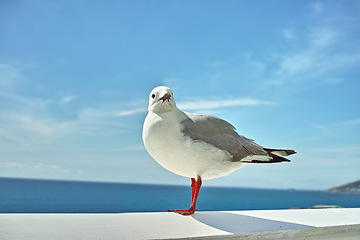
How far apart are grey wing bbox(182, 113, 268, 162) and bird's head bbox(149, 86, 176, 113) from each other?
0.34 ft

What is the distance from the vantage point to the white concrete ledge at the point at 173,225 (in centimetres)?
110

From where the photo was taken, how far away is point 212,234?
121 cm

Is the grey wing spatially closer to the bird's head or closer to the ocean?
the bird's head

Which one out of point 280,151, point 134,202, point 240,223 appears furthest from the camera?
point 134,202

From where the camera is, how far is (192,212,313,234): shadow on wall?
51.8 inches

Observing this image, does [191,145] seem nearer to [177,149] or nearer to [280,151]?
[177,149]

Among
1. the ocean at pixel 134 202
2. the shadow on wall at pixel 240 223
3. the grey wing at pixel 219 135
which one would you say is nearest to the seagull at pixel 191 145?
Answer: the grey wing at pixel 219 135

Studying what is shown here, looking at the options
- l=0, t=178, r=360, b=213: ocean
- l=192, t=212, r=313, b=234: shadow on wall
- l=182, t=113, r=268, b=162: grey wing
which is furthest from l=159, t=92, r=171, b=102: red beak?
l=0, t=178, r=360, b=213: ocean

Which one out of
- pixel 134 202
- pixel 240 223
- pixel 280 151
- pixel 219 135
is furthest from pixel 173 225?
pixel 134 202

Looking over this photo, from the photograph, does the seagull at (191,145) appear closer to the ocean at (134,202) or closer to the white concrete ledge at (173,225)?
the white concrete ledge at (173,225)

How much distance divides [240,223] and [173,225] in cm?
30

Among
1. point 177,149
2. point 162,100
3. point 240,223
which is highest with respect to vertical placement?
point 162,100

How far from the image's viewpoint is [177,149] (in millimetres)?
1475

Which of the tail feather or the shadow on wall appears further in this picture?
the tail feather
